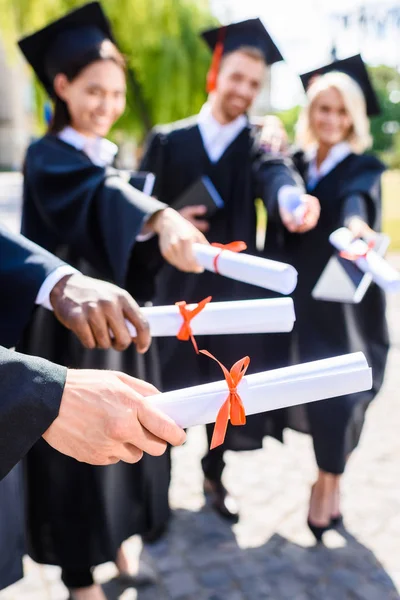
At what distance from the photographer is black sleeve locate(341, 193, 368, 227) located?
7.61 feet

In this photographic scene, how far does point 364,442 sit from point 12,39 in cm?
1139

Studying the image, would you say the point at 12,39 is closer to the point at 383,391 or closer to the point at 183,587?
the point at 383,391

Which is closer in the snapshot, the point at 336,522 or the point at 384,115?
the point at 336,522

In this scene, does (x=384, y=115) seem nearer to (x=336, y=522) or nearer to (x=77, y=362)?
(x=336, y=522)

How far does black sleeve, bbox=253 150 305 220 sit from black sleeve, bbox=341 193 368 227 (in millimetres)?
197

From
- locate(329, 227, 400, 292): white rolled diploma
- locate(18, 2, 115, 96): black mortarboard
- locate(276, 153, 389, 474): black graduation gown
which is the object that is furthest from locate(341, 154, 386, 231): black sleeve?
locate(18, 2, 115, 96): black mortarboard

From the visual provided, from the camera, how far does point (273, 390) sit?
0.99 meters

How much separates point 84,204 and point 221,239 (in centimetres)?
94

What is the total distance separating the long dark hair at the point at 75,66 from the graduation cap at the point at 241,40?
2.29 feet

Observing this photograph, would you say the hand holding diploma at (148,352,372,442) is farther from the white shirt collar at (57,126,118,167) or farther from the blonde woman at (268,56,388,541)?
the blonde woman at (268,56,388,541)

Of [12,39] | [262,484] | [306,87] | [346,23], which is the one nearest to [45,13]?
[12,39]

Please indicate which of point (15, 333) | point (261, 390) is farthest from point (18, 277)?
point (261, 390)

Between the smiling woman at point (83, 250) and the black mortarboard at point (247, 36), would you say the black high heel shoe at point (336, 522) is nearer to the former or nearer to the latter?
the smiling woman at point (83, 250)

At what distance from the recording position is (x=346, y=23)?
1111 cm
